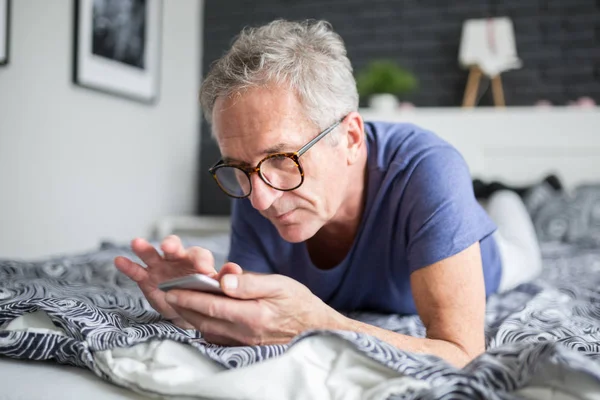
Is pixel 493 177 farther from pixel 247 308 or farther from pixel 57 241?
pixel 247 308

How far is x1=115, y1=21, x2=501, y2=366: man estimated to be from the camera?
921mm

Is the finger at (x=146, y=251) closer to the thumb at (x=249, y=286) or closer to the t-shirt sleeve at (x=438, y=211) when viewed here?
the thumb at (x=249, y=286)

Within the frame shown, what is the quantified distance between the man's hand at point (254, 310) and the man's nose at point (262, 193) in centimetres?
31

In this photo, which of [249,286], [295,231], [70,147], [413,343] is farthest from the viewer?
[70,147]

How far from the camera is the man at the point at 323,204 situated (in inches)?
36.3

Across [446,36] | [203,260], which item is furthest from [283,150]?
[446,36]

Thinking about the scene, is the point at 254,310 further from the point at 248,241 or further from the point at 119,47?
the point at 119,47

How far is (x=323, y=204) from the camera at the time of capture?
4.11 ft

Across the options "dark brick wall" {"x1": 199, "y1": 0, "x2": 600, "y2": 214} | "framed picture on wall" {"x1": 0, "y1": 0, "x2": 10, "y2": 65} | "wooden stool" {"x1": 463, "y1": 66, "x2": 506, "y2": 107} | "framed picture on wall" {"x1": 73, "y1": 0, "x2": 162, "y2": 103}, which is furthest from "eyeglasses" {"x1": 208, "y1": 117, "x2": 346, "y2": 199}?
"dark brick wall" {"x1": 199, "y1": 0, "x2": 600, "y2": 214}

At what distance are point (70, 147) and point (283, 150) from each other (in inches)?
93.7

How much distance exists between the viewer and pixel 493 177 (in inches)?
145

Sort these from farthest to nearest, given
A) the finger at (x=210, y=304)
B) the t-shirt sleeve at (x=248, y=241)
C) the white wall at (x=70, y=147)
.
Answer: the white wall at (x=70, y=147)
the t-shirt sleeve at (x=248, y=241)
the finger at (x=210, y=304)

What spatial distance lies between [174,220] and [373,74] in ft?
5.46

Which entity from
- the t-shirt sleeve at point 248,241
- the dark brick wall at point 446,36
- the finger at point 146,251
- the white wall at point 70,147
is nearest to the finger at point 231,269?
the finger at point 146,251
